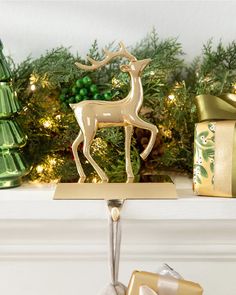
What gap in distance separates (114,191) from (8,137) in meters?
0.21

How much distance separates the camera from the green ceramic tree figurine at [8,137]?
3.07 feet

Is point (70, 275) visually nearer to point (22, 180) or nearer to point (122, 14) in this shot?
point (22, 180)

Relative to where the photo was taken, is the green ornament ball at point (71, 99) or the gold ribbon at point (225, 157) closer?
the gold ribbon at point (225, 157)

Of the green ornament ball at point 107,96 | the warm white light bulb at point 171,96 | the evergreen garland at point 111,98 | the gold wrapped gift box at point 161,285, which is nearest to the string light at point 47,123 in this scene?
the evergreen garland at point 111,98

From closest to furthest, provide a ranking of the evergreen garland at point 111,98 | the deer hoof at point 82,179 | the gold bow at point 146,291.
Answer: the gold bow at point 146,291 → the deer hoof at point 82,179 → the evergreen garland at point 111,98

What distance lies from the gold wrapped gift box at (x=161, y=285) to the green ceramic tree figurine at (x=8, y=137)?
28cm

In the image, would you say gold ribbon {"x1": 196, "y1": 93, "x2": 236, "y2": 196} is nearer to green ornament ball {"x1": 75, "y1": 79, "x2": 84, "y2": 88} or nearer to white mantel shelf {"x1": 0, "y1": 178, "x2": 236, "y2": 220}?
white mantel shelf {"x1": 0, "y1": 178, "x2": 236, "y2": 220}

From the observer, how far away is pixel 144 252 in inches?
36.6

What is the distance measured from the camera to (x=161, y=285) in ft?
Result: 2.65

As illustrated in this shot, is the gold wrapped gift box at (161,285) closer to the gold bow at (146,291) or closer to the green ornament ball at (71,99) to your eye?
the gold bow at (146,291)

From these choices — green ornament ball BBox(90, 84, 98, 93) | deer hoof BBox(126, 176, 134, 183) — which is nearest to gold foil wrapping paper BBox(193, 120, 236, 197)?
deer hoof BBox(126, 176, 134, 183)

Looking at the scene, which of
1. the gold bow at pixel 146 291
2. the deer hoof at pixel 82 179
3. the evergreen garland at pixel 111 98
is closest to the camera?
the gold bow at pixel 146 291

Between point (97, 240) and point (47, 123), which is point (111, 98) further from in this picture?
point (97, 240)

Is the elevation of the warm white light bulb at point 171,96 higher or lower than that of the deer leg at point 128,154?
higher
